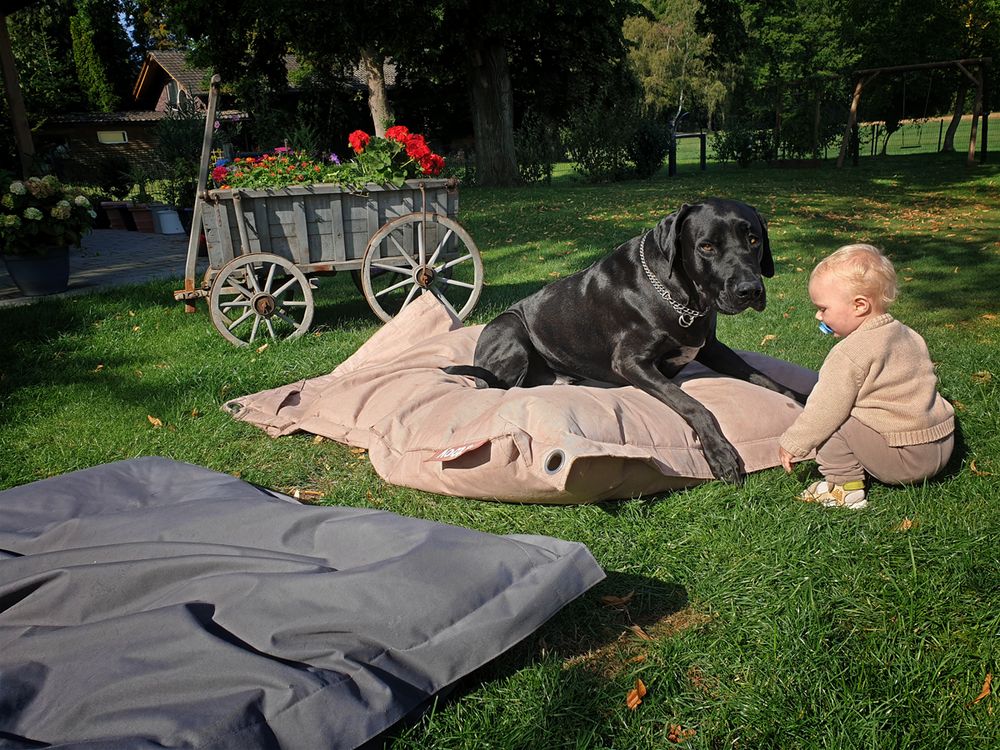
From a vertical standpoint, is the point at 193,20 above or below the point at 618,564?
above

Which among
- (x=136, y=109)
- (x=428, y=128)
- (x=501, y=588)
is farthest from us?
(x=136, y=109)

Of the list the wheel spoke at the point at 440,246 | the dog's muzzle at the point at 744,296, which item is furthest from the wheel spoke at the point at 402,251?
the dog's muzzle at the point at 744,296

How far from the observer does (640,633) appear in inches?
102

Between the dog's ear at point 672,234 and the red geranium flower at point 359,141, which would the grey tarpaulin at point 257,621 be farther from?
the red geranium flower at point 359,141

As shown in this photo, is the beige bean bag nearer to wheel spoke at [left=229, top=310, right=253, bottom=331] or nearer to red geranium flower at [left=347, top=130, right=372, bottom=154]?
wheel spoke at [left=229, top=310, right=253, bottom=331]

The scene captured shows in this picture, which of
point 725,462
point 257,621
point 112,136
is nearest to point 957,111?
point 725,462

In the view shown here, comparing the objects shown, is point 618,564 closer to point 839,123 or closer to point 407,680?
point 407,680

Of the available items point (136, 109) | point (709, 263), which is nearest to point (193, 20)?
point (709, 263)

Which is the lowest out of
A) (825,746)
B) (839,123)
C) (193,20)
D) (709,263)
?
(825,746)

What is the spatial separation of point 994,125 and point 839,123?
23.4 metres

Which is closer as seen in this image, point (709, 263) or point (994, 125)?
point (709, 263)

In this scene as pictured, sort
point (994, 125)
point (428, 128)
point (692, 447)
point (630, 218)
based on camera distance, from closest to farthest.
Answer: point (692, 447) < point (630, 218) < point (428, 128) < point (994, 125)

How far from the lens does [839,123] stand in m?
28.4

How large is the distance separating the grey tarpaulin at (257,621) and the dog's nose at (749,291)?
5.58 ft
